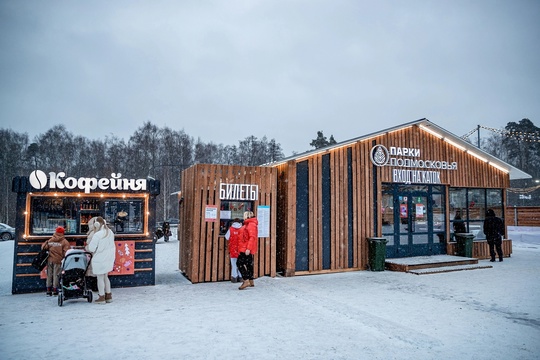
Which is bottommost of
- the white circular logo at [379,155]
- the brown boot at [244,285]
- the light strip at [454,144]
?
the brown boot at [244,285]

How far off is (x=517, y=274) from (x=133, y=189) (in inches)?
433

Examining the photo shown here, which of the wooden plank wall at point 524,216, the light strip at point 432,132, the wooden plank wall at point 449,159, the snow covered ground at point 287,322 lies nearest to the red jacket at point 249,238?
the snow covered ground at point 287,322

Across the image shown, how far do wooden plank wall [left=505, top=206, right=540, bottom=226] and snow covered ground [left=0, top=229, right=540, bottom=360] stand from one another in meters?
16.9

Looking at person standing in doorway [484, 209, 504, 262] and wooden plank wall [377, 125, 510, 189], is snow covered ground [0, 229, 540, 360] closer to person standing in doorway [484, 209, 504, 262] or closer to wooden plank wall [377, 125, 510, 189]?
person standing in doorway [484, 209, 504, 262]

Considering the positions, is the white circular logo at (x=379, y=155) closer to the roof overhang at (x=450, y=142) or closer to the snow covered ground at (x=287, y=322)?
the roof overhang at (x=450, y=142)

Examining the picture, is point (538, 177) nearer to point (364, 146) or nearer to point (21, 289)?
point (364, 146)

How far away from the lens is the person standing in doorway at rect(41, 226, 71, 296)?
776 centimetres

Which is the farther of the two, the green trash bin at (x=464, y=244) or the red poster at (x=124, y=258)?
the green trash bin at (x=464, y=244)

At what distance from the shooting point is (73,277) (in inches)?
279

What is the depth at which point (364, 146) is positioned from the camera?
38.8 ft

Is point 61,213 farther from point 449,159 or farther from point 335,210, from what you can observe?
point 449,159

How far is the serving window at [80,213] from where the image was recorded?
839 cm

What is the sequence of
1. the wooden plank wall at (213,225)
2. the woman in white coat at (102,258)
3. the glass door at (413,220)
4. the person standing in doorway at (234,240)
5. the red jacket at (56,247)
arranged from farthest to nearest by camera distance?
the glass door at (413,220) < the wooden plank wall at (213,225) < the person standing in doorway at (234,240) < the red jacket at (56,247) < the woman in white coat at (102,258)

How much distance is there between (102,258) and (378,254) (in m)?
7.80
